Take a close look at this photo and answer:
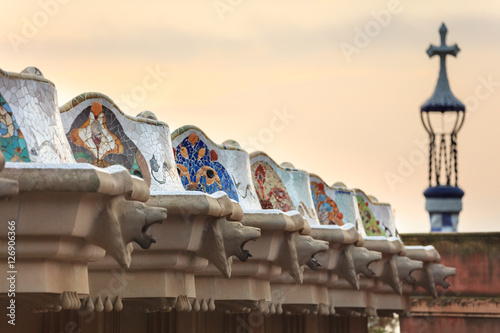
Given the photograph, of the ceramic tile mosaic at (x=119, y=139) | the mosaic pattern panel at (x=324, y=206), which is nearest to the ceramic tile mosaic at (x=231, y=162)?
the ceramic tile mosaic at (x=119, y=139)

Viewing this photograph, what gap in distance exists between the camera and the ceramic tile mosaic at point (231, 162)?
17000 mm

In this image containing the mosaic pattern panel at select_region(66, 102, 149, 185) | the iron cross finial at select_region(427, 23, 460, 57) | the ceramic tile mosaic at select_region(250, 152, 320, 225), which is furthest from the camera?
the iron cross finial at select_region(427, 23, 460, 57)

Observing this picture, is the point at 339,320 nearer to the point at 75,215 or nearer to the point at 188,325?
the point at 188,325

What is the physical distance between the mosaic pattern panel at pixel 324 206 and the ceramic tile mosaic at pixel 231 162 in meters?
5.58

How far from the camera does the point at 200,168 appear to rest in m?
17.2

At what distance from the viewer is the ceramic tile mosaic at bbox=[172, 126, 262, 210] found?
55.8ft

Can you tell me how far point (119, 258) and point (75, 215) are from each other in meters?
0.61

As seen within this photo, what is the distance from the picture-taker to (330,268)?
68.1ft

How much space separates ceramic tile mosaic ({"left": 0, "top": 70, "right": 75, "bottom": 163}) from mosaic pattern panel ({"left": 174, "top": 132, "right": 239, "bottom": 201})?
4.34 metres

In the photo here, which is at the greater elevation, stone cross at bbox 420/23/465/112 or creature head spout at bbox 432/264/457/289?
stone cross at bbox 420/23/465/112

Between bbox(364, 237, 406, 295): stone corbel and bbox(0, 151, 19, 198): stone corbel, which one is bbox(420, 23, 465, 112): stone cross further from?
bbox(0, 151, 19, 198): stone corbel

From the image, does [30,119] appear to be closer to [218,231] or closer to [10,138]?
[10,138]

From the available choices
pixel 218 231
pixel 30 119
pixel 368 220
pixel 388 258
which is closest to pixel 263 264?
pixel 218 231

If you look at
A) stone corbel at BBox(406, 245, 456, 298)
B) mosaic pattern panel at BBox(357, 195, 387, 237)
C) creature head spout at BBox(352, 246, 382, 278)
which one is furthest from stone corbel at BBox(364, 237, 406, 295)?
stone corbel at BBox(406, 245, 456, 298)
